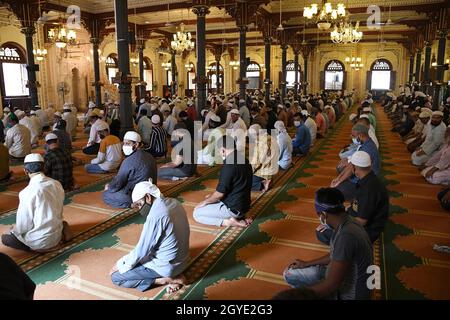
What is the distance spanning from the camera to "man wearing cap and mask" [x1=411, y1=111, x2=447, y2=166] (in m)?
6.11

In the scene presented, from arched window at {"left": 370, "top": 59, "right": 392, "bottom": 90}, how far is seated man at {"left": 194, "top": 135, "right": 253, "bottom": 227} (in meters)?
23.7

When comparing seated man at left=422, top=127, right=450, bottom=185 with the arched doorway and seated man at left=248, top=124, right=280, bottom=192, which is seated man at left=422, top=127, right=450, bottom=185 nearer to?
seated man at left=248, top=124, right=280, bottom=192

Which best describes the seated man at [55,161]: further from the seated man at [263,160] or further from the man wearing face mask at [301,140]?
the man wearing face mask at [301,140]

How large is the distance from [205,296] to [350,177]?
268cm

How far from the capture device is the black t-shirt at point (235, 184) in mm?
3781

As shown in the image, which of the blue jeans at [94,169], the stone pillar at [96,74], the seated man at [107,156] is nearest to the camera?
the seated man at [107,156]

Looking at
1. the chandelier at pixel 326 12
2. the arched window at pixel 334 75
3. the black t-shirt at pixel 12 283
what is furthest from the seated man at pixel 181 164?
the arched window at pixel 334 75

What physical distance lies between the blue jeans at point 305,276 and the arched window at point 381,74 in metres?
24.8

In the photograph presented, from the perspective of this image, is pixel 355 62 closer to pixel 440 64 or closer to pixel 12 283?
pixel 440 64

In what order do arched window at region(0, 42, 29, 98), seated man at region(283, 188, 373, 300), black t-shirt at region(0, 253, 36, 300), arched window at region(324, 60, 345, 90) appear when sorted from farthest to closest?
arched window at region(324, 60, 345, 90)
arched window at region(0, 42, 29, 98)
seated man at region(283, 188, 373, 300)
black t-shirt at region(0, 253, 36, 300)

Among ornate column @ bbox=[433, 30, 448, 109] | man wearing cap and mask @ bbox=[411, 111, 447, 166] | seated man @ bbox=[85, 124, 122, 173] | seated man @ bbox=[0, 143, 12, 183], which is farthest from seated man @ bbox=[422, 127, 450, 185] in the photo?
ornate column @ bbox=[433, 30, 448, 109]

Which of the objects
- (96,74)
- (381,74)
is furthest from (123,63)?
(381,74)

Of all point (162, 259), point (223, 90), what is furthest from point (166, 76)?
point (162, 259)

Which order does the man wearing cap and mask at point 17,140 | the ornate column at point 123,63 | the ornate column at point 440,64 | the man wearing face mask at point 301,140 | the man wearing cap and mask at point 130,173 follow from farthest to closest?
the ornate column at point 440,64 < the man wearing face mask at point 301,140 < the man wearing cap and mask at point 17,140 < the ornate column at point 123,63 < the man wearing cap and mask at point 130,173
